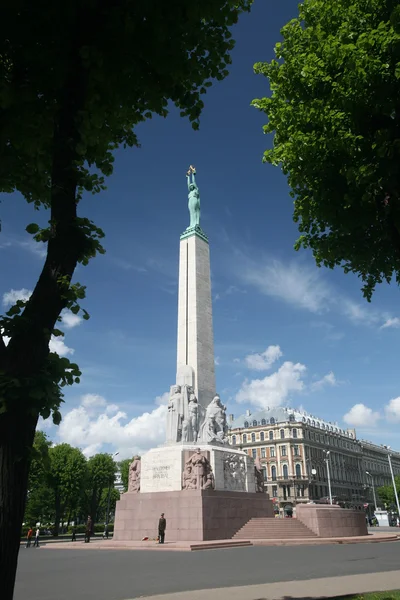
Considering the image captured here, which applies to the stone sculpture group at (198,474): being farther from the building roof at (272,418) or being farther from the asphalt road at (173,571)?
the building roof at (272,418)

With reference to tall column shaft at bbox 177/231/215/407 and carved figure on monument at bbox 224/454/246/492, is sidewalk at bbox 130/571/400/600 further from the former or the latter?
tall column shaft at bbox 177/231/215/407

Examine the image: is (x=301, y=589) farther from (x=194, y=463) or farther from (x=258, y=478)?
(x=258, y=478)

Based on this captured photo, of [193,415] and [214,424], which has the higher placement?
[193,415]

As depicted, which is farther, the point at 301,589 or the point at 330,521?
the point at 330,521

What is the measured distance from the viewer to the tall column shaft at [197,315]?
3145cm

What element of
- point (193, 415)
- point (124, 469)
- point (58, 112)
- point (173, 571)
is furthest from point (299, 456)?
point (58, 112)

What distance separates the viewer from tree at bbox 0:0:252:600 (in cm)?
494

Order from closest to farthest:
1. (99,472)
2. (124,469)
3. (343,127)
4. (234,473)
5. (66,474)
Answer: (343,127) < (234,473) < (66,474) < (99,472) < (124,469)

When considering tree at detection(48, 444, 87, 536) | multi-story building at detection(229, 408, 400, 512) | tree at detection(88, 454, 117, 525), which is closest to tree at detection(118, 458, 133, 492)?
Result: tree at detection(88, 454, 117, 525)

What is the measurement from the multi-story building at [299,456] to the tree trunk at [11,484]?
79515 mm

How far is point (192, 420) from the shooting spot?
29.0m

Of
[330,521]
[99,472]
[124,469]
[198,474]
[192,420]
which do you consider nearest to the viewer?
[198,474]

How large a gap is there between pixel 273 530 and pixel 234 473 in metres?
4.14

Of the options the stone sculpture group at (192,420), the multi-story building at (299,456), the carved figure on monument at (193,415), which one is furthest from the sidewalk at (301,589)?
the multi-story building at (299,456)
